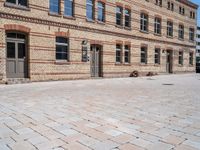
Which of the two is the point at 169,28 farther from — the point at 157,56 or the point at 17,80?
the point at 17,80

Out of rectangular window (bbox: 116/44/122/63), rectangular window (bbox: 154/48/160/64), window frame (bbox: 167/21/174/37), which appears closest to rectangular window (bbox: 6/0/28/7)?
rectangular window (bbox: 116/44/122/63)

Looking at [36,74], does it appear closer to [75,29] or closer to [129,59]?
[75,29]

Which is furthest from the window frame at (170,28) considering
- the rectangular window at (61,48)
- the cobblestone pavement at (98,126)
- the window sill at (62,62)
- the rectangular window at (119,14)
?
the cobblestone pavement at (98,126)

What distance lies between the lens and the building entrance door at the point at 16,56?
15188mm

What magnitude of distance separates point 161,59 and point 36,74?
17118mm

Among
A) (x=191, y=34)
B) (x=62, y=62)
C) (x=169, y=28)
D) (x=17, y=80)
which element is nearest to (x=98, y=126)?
(x=17, y=80)

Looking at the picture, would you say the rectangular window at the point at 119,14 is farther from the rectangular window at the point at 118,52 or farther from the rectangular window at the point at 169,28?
the rectangular window at the point at 169,28

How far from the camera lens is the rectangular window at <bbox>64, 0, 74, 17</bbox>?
A: 1820cm

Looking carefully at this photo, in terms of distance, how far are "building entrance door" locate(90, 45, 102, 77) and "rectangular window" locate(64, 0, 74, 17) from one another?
10.9 ft

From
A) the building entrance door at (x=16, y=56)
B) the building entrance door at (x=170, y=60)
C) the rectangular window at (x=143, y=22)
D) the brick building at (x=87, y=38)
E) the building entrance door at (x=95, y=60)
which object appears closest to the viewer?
the building entrance door at (x=16, y=56)

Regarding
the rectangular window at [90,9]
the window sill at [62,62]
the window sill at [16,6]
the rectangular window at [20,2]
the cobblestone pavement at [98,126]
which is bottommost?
the cobblestone pavement at [98,126]

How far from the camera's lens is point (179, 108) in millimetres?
7633

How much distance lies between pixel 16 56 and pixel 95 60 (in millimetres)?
7164

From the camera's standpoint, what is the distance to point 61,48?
17.8 metres
